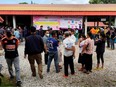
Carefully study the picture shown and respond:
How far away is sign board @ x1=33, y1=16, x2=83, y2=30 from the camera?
1000 inches

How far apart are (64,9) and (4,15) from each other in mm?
6574

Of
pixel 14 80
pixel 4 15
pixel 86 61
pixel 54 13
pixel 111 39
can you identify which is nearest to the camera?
pixel 14 80

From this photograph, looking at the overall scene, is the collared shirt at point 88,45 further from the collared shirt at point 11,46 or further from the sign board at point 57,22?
the sign board at point 57,22

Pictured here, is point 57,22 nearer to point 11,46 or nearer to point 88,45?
point 88,45

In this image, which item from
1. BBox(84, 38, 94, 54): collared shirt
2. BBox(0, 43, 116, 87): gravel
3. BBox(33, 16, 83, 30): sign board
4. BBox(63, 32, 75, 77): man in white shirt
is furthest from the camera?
BBox(33, 16, 83, 30): sign board

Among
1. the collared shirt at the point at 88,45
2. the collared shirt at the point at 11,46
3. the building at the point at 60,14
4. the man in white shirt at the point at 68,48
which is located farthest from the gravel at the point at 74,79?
the building at the point at 60,14

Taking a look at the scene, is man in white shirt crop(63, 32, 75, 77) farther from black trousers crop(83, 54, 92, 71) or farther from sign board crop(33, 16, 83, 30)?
sign board crop(33, 16, 83, 30)

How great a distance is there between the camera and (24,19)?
2877 centimetres

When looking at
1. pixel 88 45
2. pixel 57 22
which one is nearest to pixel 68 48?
pixel 88 45

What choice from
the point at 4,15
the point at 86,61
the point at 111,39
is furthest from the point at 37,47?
the point at 4,15

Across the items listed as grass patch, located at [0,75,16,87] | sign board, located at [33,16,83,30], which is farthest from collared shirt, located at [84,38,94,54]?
sign board, located at [33,16,83,30]

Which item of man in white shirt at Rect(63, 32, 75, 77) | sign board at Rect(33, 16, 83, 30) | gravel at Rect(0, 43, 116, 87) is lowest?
gravel at Rect(0, 43, 116, 87)

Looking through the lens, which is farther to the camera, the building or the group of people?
the building

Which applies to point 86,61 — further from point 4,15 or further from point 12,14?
point 4,15
